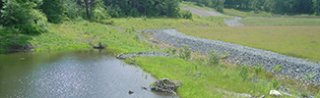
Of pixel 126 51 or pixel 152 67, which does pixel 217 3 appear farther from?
pixel 152 67

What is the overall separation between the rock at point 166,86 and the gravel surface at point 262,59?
1354 centimetres

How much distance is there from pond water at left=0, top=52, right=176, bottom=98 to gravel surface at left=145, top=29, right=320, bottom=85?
14.5 metres

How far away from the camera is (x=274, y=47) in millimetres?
66750

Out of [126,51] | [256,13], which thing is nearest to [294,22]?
[256,13]

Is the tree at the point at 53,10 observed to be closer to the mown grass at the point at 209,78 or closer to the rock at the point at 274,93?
the mown grass at the point at 209,78

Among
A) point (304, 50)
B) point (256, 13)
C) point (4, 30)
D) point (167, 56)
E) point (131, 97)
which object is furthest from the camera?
point (256, 13)

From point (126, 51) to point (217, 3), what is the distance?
140 metres

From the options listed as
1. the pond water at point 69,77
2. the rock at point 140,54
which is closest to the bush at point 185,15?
the rock at point 140,54

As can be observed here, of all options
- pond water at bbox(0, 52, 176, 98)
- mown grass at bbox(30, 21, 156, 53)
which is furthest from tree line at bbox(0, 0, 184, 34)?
pond water at bbox(0, 52, 176, 98)

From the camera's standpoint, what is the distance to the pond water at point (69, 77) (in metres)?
38.0

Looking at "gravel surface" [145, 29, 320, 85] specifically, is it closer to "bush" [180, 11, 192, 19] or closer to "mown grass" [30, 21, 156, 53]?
"mown grass" [30, 21, 156, 53]

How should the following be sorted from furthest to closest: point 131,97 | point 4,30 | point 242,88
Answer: point 4,30
point 242,88
point 131,97

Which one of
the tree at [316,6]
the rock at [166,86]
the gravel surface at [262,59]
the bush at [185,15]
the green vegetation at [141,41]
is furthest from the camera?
the tree at [316,6]

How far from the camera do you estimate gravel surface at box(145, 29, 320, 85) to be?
152 feet
